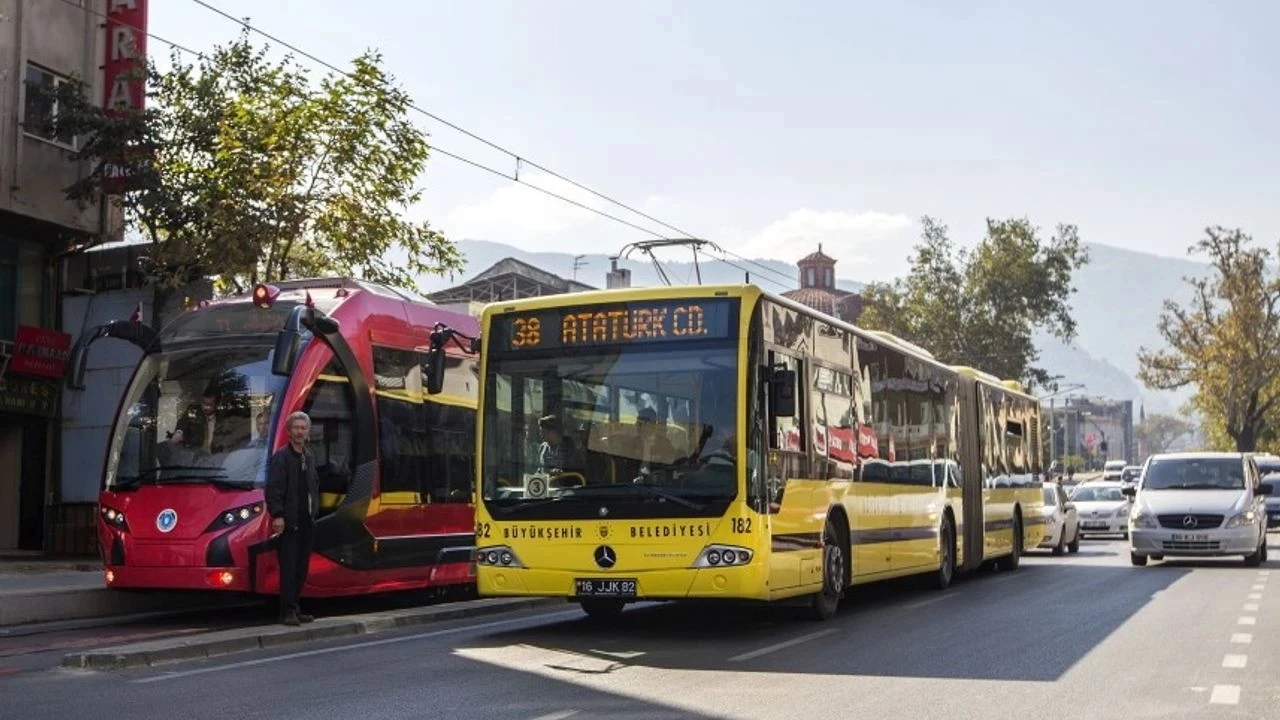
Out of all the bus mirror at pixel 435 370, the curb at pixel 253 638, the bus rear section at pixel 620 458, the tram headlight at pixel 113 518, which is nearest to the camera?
the curb at pixel 253 638

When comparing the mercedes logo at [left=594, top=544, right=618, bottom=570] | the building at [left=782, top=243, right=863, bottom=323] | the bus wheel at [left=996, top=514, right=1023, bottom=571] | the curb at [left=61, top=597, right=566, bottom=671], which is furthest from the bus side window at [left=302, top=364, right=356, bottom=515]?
the building at [left=782, top=243, right=863, bottom=323]

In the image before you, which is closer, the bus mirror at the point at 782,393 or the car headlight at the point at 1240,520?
the bus mirror at the point at 782,393

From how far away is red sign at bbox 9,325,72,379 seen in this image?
30.9 meters

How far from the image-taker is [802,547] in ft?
47.6

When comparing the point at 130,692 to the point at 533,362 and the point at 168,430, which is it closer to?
the point at 533,362

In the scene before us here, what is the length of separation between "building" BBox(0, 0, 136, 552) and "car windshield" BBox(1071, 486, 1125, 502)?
24838 mm

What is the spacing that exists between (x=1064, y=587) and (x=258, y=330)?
1046 centimetres

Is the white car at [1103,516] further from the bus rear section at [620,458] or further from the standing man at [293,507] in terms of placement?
the standing man at [293,507]

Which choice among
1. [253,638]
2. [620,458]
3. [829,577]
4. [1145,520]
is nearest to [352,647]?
[253,638]

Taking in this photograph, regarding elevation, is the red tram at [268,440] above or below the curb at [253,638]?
above

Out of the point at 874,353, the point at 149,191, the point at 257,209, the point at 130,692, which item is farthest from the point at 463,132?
the point at 130,692

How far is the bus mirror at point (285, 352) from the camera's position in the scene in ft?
46.6

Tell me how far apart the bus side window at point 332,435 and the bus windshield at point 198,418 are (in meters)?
0.59

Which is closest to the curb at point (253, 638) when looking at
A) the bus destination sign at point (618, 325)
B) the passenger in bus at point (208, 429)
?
the passenger in bus at point (208, 429)
